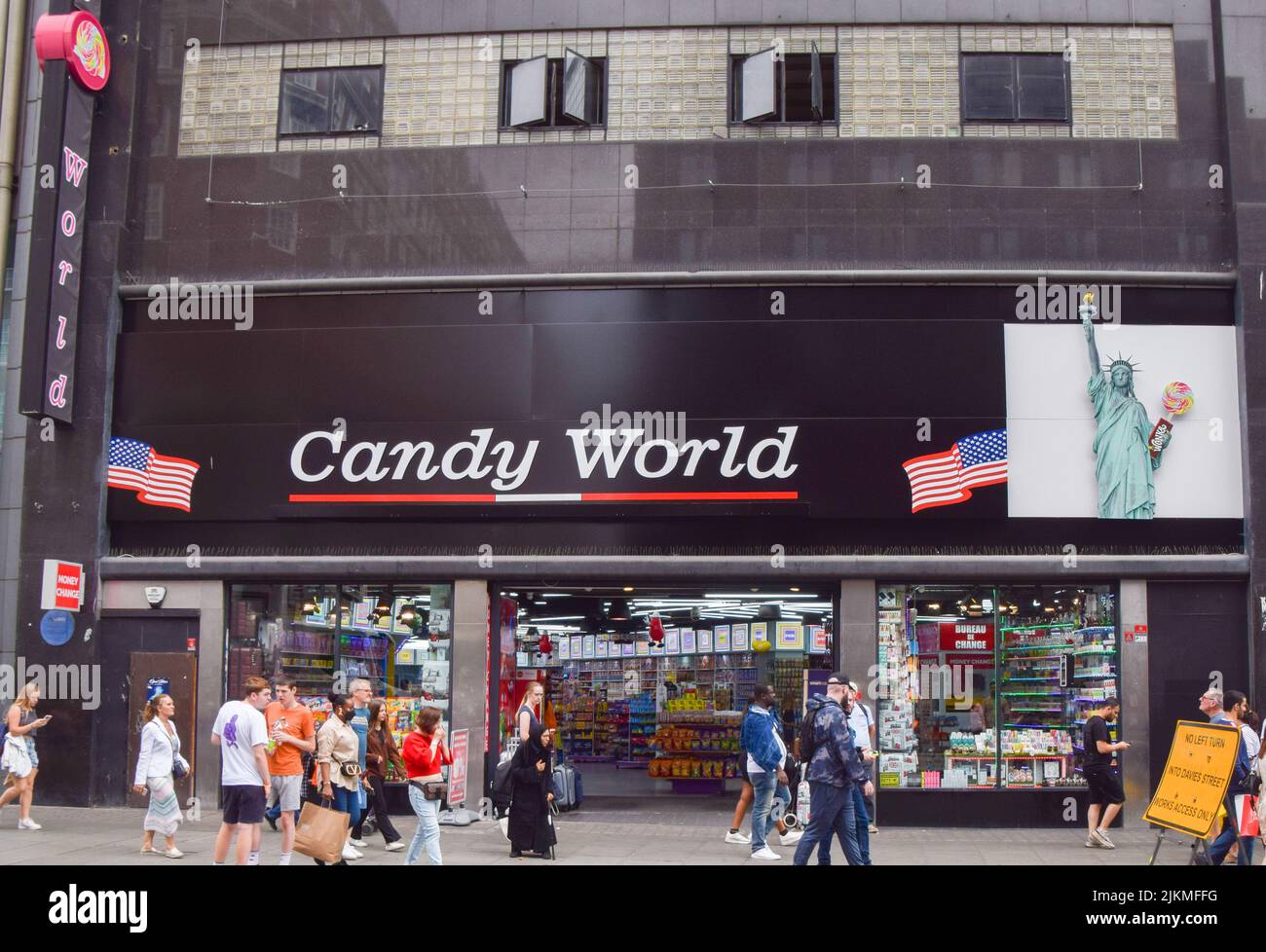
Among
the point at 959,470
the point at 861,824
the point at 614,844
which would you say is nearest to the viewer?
the point at 861,824

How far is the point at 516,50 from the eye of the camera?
17.8m

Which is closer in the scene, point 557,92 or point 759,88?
point 759,88

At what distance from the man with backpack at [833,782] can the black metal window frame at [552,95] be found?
9.34 metres

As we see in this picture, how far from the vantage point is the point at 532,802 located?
44.6 feet

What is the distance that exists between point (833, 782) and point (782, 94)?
32.2 ft

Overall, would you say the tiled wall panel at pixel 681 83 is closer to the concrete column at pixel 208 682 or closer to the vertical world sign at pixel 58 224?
the vertical world sign at pixel 58 224

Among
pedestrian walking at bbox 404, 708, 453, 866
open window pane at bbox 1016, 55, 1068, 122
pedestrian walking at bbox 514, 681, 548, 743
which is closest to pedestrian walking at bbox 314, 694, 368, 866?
pedestrian walking at bbox 404, 708, 453, 866

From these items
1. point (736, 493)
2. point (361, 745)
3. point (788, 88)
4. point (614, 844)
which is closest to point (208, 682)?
point (361, 745)

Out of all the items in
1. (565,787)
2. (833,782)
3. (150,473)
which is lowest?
(565,787)

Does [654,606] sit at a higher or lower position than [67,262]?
lower

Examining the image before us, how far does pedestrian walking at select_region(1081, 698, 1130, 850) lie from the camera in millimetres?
14672

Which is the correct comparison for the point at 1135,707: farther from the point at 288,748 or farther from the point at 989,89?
the point at 288,748

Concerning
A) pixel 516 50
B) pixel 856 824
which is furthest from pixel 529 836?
pixel 516 50

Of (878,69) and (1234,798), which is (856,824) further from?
(878,69)
